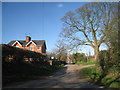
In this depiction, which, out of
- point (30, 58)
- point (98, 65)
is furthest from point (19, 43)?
point (98, 65)

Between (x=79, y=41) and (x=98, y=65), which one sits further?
(x=79, y=41)

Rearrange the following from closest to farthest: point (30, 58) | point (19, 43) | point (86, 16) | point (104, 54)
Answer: point (104, 54), point (30, 58), point (86, 16), point (19, 43)

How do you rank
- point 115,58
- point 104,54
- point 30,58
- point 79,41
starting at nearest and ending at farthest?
1. point 115,58
2. point 104,54
3. point 30,58
4. point 79,41

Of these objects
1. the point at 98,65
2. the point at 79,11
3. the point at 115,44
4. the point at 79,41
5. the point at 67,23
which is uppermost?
the point at 79,11

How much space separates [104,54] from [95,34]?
12807mm

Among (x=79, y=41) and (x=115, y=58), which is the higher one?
(x=79, y=41)

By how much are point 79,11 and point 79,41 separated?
6.00m

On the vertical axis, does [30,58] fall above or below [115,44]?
below

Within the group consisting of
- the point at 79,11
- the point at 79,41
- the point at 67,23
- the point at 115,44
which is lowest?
the point at 115,44

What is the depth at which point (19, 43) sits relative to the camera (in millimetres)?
35906

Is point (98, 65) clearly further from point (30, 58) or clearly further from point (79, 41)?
point (79, 41)

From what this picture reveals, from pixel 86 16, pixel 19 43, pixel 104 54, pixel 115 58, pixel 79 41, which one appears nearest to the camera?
pixel 115 58

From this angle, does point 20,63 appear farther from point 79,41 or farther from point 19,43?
point 19,43

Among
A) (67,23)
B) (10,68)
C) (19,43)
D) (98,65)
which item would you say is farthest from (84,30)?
(19,43)
